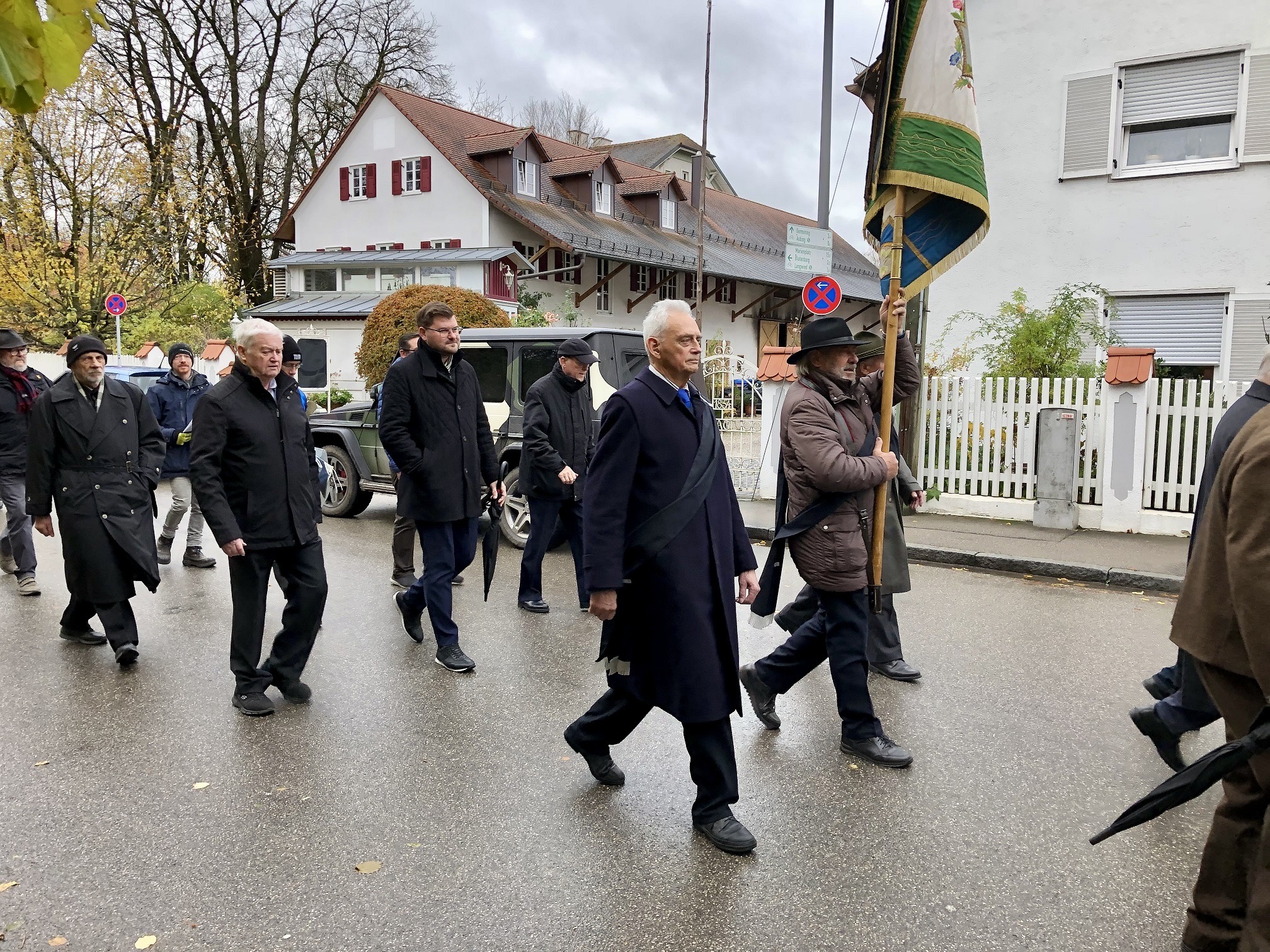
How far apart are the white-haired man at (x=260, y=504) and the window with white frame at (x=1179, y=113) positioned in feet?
41.1

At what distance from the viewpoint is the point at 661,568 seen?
11.8 ft

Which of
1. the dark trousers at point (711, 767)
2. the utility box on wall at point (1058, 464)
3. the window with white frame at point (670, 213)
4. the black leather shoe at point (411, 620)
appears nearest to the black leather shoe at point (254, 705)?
the black leather shoe at point (411, 620)

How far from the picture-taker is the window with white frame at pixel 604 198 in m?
37.8

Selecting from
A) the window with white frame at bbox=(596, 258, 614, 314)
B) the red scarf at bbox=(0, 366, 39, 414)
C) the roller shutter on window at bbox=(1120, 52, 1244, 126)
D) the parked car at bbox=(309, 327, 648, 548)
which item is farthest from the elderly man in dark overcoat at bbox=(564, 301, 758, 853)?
the window with white frame at bbox=(596, 258, 614, 314)

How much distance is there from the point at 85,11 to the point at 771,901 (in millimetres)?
3008

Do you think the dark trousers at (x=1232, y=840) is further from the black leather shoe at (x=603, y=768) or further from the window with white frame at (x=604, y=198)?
the window with white frame at (x=604, y=198)

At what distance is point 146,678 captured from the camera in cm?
566

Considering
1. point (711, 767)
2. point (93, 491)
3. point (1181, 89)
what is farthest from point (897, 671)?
point (1181, 89)

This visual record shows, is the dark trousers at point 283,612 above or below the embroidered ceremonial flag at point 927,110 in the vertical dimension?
below

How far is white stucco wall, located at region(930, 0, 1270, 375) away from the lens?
13109 millimetres

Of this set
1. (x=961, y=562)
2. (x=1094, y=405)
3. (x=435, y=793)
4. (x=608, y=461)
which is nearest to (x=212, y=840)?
(x=435, y=793)

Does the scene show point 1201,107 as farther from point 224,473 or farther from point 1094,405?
point 224,473

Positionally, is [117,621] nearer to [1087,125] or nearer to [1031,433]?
[1031,433]

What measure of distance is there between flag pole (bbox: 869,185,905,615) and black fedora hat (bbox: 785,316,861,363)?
0.58 feet
